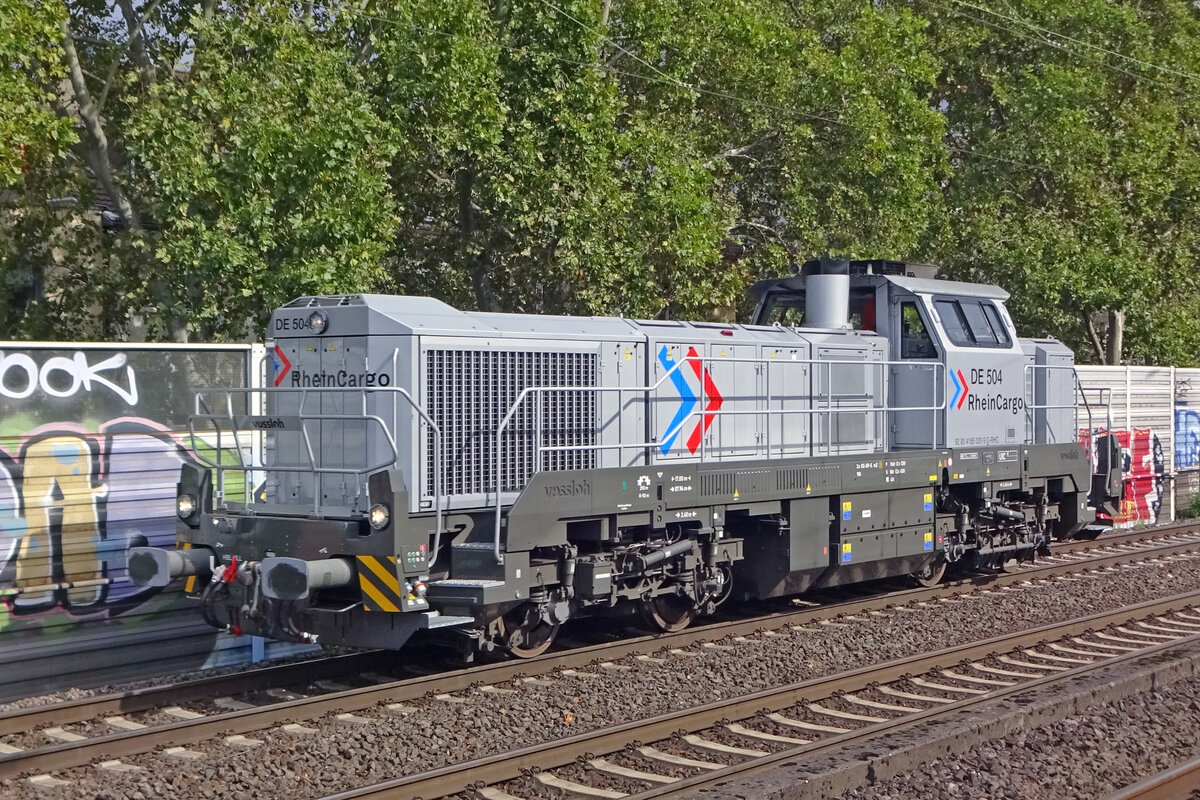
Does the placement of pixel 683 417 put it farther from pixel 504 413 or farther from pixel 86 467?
pixel 86 467

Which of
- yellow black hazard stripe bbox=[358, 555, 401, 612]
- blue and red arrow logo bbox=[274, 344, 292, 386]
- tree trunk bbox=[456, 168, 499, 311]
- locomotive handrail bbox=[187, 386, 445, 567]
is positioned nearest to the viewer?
yellow black hazard stripe bbox=[358, 555, 401, 612]

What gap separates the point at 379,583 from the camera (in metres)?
8.08

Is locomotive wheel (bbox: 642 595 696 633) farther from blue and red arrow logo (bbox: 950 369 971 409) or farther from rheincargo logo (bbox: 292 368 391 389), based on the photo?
blue and red arrow logo (bbox: 950 369 971 409)

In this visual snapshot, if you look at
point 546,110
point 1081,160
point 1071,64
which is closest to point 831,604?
point 546,110

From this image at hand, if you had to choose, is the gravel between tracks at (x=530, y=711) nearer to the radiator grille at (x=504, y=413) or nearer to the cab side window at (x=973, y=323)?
the radiator grille at (x=504, y=413)

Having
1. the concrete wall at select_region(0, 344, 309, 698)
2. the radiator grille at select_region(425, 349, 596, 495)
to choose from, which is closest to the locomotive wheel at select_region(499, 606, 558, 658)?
Answer: the radiator grille at select_region(425, 349, 596, 495)

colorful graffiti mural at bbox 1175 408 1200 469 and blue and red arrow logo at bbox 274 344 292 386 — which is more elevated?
blue and red arrow logo at bbox 274 344 292 386

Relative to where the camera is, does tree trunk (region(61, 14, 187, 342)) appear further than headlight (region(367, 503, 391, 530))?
Yes

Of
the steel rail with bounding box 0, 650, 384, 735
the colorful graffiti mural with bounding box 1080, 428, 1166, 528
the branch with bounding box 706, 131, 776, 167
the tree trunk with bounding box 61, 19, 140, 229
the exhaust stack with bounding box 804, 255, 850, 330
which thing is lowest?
the steel rail with bounding box 0, 650, 384, 735

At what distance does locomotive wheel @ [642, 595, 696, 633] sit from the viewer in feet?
34.3

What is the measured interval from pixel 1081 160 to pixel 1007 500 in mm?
14144

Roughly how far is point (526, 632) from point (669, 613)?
167 centimetres

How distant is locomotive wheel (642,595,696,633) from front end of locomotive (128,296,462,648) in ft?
8.77

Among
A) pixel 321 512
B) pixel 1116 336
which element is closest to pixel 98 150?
pixel 321 512
